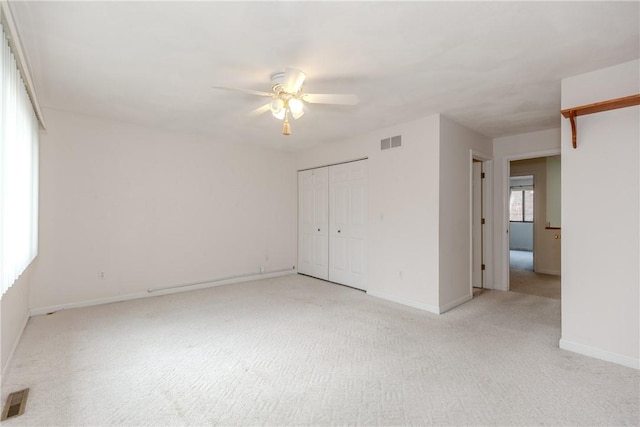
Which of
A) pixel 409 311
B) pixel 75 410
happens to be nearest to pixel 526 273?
pixel 409 311

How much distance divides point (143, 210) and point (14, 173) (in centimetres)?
217

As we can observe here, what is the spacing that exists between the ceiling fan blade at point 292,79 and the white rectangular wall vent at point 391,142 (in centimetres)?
206

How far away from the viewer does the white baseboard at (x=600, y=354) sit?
2.44m

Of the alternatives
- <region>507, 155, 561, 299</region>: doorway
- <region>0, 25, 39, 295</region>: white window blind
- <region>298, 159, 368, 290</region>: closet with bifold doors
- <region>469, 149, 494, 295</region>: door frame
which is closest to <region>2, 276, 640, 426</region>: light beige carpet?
<region>0, 25, 39, 295</region>: white window blind

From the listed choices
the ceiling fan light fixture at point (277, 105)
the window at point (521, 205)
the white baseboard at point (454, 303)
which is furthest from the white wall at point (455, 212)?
the window at point (521, 205)

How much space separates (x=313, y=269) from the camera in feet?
19.3

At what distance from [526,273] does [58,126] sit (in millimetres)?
8159

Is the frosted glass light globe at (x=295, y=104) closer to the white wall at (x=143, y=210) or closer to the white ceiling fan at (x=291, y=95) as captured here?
the white ceiling fan at (x=291, y=95)

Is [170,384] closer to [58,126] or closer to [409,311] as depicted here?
[409,311]

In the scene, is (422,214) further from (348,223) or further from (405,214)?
(348,223)

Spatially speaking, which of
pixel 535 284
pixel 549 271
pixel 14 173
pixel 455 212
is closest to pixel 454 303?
pixel 455 212

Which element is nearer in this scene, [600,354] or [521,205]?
[600,354]

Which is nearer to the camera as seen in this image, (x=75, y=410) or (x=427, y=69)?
(x=75, y=410)

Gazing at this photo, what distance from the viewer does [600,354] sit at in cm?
258
